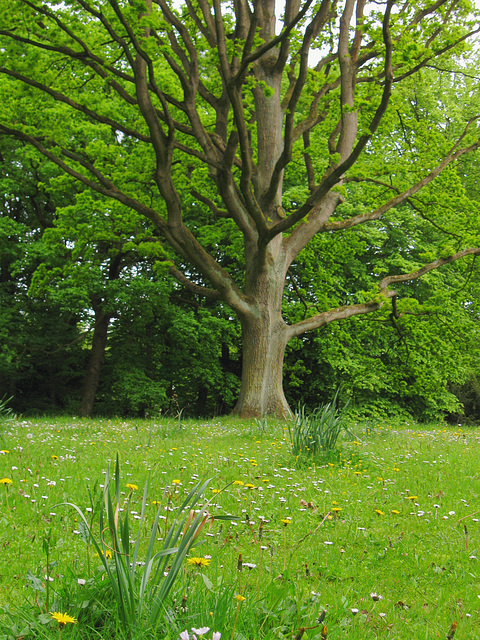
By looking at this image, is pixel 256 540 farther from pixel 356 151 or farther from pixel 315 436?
pixel 356 151

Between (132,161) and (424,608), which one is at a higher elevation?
(132,161)

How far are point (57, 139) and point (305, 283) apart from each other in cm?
1187

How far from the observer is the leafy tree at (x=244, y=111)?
10.1m

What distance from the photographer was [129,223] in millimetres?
13875

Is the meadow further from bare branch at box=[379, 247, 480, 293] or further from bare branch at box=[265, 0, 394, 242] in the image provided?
bare branch at box=[379, 247, 480, 293]

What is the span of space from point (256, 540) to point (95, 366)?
17284 mm

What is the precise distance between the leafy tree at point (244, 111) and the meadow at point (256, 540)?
5799 millimetres

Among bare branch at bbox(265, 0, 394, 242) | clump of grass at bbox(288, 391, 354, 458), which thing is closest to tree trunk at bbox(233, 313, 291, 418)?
bare branch at bbox(265, 0, 394, 242)

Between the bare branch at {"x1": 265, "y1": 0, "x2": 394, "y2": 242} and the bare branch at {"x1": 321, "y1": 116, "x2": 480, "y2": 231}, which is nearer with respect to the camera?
the bare branch at {"x1": 265, "y1": 0, "x2": 394, "y2": 242}

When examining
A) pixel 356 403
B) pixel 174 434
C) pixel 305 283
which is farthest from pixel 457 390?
pixel 174 434

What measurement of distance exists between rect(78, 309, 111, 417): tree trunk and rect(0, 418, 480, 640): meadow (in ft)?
41.4

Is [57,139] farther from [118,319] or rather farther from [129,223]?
[118,319]

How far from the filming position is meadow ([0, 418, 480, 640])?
2.03 metres

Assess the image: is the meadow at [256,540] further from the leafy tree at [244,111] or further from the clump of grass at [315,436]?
the leafy tree at [244,111]
